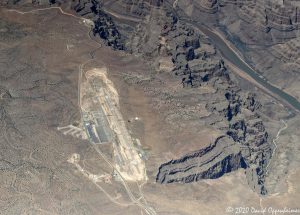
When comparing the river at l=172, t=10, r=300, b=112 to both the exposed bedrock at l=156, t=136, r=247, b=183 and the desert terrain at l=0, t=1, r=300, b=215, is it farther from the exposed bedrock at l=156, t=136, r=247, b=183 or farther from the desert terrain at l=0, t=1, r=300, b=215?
the exposed bedrock at l=156, t=136, r=247, b=183

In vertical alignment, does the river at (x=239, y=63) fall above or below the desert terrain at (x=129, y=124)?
below

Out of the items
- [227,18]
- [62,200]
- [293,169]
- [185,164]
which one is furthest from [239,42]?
[62,200]

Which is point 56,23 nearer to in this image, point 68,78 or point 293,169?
point 68,78

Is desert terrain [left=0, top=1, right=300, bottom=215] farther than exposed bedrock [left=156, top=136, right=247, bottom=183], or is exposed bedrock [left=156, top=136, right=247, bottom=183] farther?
exposed bedrock [left=156, top=136, right=247, bottom=183]

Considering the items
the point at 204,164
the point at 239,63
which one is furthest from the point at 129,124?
the point at 239,63

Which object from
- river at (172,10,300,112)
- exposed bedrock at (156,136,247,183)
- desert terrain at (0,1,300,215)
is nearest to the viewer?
desert terrain at (0,1,300,215)

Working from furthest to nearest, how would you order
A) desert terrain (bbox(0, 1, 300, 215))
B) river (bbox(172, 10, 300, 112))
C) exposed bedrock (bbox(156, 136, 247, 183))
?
1. river (bbox(172, 10, 300, 112))
2. exposed bedrock (bbox(156, 136, 247, 183))
3. desert terrain (bbox(0, 1, 300, 215))

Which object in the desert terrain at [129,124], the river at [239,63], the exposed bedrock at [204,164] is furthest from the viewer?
the river at [239,63]

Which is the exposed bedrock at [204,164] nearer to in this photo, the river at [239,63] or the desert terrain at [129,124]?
the desert terrain at [129,124]

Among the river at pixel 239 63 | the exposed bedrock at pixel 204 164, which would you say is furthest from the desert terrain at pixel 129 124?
the river at pixel 239 63

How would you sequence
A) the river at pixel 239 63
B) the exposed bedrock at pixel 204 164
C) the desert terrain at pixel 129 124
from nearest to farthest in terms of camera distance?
the desert terrain at pixel 129 124
the exposed bedrock at pixel 204 164
the river at pixel 239 63

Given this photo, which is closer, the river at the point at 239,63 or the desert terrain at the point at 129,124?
the desert terrain at the point at 129,124

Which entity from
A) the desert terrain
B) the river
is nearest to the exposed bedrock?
the desert terrain
